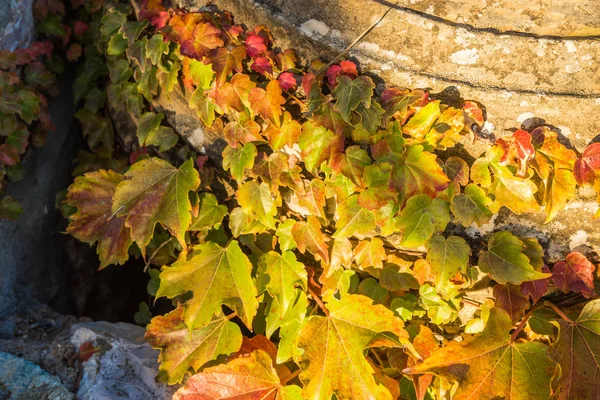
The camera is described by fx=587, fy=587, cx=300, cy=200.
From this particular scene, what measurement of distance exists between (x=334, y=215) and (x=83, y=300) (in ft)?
4.19

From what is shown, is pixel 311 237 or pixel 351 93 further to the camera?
pixel 311 237

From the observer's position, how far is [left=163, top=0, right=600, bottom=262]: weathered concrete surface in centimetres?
147

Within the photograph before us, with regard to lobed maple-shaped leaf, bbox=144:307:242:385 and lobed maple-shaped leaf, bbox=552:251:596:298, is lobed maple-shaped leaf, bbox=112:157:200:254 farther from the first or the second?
lobed maple-shaped leaf, bbox=552:251:596:298

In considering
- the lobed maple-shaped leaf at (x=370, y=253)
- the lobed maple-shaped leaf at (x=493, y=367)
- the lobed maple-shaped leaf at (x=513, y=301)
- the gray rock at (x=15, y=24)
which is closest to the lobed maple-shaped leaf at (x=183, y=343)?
the lobed maple-shaped leaf at (x=370, y=253)

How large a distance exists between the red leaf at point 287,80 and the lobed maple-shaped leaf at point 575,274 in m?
0.87

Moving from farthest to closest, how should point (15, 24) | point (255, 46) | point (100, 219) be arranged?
point (15, 24)
point (100, 219)
point (255, 46)

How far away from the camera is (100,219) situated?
1.79 meters

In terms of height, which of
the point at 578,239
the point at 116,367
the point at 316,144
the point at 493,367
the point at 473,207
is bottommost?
the point at 116,367

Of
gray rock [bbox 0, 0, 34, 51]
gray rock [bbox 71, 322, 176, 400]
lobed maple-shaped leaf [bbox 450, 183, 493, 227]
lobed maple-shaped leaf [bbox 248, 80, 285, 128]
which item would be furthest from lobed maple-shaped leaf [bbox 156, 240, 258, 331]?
gray rock [bbox 0, 0, 34, 51]

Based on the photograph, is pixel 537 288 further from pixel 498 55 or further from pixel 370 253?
pixel 498 55

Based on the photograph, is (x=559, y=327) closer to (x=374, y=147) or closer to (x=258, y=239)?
(x=374, y=147)

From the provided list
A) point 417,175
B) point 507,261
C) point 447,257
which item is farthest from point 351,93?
point 507,261

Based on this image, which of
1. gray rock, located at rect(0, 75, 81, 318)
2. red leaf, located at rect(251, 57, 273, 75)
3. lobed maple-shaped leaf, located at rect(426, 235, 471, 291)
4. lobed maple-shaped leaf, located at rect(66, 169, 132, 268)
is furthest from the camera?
gray rock, located at rect(0, 75, 81, 318)

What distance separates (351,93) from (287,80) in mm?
205
